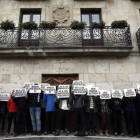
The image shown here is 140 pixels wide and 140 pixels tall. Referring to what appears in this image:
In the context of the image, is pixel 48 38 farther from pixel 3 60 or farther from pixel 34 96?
pixel 34 96

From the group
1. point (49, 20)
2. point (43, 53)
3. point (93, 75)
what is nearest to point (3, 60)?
point (43, 53)

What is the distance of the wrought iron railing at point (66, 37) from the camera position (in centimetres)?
895

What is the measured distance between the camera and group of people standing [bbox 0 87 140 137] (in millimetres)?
6227

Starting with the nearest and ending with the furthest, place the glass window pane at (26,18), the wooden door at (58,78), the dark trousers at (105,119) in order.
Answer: the dark trousers at (105,119)
the wooden door at (58,78)
the glass window pane at (26,18)

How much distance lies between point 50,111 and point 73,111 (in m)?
0.86

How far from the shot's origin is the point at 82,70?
8.70 meters

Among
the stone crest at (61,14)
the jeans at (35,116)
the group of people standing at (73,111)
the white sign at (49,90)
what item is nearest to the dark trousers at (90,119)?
the group of people standing at (73,111)

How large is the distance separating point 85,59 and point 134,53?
8.60ft

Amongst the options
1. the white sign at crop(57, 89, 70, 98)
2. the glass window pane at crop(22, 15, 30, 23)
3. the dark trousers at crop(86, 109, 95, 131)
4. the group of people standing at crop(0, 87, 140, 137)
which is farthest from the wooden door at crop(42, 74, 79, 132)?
the glass window pane at crop(22, 15, 30, 23)

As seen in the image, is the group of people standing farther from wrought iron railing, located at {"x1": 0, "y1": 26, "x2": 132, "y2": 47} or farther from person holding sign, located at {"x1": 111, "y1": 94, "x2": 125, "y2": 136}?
wrought iron railing, located at {"x1": 0, "y1": 26, "x2": 132, "y2": 47}

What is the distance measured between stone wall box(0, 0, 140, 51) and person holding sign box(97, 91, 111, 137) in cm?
489

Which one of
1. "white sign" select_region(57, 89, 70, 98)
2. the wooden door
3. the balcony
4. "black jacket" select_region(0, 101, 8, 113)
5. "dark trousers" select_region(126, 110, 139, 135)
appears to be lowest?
"dark trousers" select_region(126, 110, 139, 135)

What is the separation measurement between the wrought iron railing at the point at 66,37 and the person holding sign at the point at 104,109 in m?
3.31

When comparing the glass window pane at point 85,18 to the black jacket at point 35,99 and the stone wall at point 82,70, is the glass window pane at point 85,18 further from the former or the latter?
the black jacket at point 35,99
